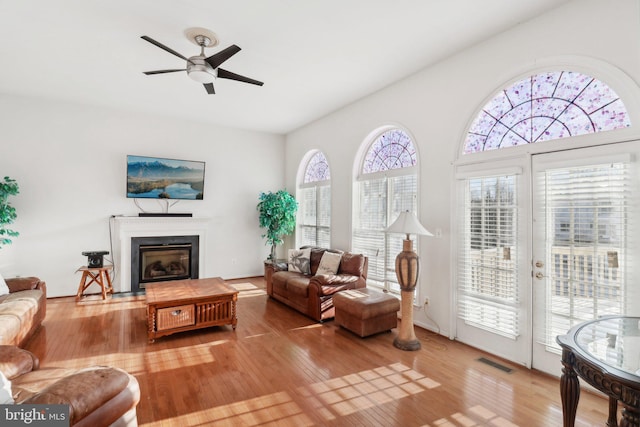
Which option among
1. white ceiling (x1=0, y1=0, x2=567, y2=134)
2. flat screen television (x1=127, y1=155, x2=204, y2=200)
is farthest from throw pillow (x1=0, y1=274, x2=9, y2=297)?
white ceiling (x1=0, y1=0, x2=567, y2=134)

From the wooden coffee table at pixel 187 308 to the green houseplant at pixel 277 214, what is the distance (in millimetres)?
2559

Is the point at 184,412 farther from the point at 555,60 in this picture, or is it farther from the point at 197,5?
the point at 555,60

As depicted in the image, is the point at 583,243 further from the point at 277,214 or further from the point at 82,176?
the point at 82,176

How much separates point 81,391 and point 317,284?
2.95 m

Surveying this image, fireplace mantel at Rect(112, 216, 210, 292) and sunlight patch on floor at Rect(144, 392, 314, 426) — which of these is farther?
fireplace mantel at Rect(112, 216, 210, 292)

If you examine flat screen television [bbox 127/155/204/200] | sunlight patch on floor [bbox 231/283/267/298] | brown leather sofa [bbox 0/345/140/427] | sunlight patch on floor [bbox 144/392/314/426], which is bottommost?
sunlight patch on floor [bbox 144/392/314/426]

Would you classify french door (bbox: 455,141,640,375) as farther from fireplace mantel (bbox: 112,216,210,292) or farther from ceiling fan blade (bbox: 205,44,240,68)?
fireplace mantel (bbox: 112,216,210,292)

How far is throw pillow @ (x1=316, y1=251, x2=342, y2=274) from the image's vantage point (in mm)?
4703

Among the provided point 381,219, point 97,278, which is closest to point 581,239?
point 381,219

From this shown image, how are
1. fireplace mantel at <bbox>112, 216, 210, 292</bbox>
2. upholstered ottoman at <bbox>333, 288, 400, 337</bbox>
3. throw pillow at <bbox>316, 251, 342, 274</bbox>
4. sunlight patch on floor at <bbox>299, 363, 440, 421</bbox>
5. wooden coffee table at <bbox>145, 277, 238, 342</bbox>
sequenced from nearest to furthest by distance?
sunlight patch on floor at <bbox>299, 363, 440, 421</bbox>
wooden coffee table at <bbox>145, 277, 238, 342</bbox>
upholstered ottoman at <bbox>333, 288, 400, 337</bbox>
throw pillow at <bbox>316, 251, 342, 274</bbox>
fireplace mantel at <bbox>112, 216, 210, 292</bbox>

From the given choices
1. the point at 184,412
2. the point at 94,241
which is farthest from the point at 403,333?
the point at 94,241

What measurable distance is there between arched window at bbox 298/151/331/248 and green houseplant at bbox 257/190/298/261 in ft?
0.91

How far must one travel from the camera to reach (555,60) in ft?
9.04

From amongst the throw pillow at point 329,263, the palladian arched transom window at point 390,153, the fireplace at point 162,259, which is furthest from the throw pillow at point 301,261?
the fireplace at point 162,259
